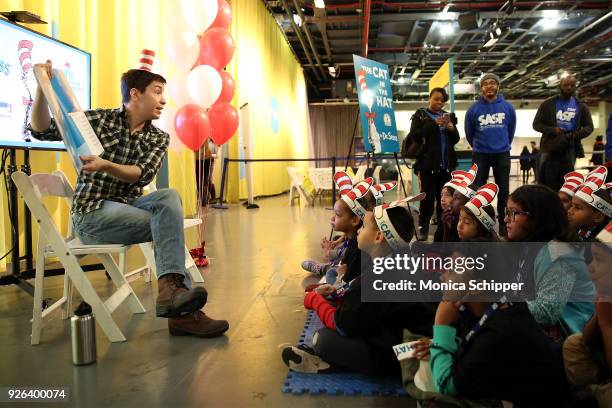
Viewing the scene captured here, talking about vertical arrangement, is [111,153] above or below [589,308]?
above

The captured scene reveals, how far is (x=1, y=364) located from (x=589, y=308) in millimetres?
1865

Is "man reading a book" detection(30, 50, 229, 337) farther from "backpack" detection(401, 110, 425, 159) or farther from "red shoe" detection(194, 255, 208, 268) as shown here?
"backpack" detection(401, 110, 425, 159)

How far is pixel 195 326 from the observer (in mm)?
1938

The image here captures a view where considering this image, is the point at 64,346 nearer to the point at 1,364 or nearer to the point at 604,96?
the point at 1,364

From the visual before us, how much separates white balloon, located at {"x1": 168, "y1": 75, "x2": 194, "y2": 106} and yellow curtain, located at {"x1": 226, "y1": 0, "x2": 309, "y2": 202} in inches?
155

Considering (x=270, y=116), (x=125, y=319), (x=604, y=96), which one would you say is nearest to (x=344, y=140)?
(x=270, y=116)

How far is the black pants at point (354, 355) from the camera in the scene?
59.7 inches

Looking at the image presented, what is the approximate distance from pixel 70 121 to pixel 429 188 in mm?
3100

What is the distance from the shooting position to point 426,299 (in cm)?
138

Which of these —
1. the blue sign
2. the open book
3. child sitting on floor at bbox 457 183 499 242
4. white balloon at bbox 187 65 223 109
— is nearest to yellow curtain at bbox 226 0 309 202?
the blue sign

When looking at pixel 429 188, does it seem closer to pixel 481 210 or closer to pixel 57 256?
pixel 481 210

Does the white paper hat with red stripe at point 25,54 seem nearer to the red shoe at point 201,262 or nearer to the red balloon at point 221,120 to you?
the red shoe at point 201,262

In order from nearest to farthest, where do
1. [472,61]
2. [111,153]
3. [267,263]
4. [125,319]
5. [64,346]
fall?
[64,346] → [111,153] → [125,319] → [267,263] → [472,61]

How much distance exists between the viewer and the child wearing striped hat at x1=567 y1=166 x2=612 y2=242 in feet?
5.65
